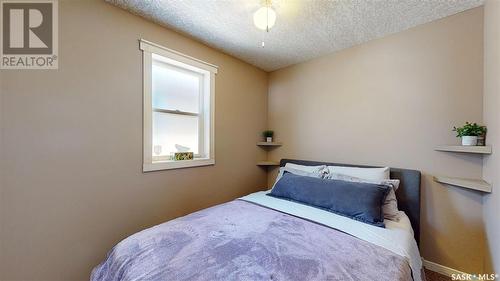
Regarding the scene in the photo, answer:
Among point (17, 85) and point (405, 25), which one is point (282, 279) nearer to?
point (17, 85)

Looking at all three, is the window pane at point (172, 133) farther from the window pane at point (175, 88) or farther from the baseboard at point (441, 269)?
the baseboard at point (441, 269)

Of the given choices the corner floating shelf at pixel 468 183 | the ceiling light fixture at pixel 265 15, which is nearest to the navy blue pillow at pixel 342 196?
the corner floating shelf at pixel 468 183

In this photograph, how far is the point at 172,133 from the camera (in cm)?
232

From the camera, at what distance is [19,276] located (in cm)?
135

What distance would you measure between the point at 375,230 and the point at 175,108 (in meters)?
2.27

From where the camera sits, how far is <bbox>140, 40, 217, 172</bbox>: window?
6.47 ft

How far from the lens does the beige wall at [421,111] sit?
1.76 meters

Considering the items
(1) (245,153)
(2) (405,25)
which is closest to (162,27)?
(1) (245,153)

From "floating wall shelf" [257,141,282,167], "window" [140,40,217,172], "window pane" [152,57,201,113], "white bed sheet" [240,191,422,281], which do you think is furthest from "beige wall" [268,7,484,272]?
"window pane" [152,57,201,113]

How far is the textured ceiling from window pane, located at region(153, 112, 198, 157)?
3.16 feet

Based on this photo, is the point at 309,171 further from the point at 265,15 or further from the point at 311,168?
the point at 265,15

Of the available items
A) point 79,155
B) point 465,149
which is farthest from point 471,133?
point 79,155

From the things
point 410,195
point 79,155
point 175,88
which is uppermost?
point 175,88

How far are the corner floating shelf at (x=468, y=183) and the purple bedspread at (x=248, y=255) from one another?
42.2 inches
